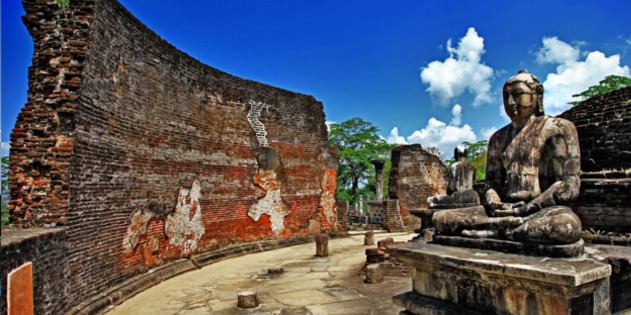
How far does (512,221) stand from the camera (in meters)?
2.88

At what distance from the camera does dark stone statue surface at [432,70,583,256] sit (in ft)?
9.65

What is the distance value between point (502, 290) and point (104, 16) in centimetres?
614

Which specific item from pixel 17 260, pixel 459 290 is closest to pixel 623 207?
pixel 459 290

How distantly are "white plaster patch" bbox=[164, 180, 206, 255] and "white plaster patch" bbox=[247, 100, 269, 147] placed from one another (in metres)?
2.48

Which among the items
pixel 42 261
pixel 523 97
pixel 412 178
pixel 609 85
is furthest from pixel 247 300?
pixel 609 85

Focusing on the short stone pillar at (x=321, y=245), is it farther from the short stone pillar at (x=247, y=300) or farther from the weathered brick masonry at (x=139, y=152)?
the short stone pillar at (x=247, y=300)

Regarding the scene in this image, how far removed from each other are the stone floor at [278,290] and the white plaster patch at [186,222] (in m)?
0.64

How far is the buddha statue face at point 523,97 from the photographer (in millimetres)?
3391

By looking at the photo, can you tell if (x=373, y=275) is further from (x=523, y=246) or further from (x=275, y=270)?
(x=523, y=246)

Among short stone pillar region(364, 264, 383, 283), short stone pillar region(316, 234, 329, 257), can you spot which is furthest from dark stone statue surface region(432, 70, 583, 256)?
short stone pillar region(316, 234, 329, 257)

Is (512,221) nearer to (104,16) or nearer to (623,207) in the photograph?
(623,207)

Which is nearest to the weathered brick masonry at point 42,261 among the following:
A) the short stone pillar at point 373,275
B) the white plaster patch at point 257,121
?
the short stone pillar at point 373,275

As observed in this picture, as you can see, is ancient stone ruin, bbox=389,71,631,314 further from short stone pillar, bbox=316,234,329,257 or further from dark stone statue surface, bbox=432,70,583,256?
short stone pillar, bbox=316,234,329,257

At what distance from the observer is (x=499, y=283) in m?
2.56
